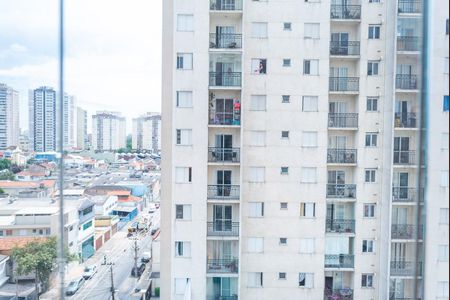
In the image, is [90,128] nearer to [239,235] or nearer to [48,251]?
[48,251]

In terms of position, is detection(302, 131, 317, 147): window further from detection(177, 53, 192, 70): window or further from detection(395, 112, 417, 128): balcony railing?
detection(177, 53, 192, 70): window

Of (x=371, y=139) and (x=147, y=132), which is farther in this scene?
(x=371, y=139)

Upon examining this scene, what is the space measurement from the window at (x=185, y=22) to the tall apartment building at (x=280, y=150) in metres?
0.01

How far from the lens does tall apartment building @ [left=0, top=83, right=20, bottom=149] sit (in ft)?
→ 7.49

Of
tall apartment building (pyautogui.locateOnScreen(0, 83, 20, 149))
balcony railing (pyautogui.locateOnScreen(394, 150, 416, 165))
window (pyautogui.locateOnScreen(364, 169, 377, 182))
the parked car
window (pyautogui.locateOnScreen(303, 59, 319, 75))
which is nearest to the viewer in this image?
tall apartment building (pyautogui.locateOnScreen(0, 83, 20, 149))

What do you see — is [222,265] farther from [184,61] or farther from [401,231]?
[184,61]

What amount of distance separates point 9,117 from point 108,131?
0.66 metres

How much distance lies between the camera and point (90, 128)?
8.73 ft

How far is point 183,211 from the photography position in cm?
345

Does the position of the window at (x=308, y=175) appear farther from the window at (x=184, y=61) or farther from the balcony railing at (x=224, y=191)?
the window at (x=184, y=61)

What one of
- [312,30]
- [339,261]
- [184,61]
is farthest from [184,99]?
[339,261]

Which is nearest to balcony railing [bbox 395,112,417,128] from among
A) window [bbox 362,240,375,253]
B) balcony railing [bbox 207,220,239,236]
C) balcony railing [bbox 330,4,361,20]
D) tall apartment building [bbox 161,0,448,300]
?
tall apartment building [bbox 161,0,448,300]

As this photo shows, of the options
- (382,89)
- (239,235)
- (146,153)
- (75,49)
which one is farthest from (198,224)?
(382,89)

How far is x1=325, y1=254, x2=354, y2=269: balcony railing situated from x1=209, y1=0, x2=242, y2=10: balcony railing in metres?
2.58
